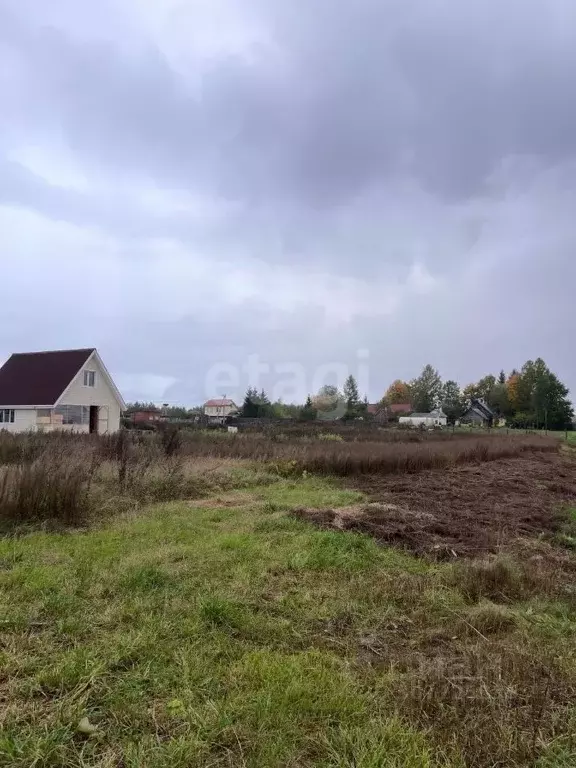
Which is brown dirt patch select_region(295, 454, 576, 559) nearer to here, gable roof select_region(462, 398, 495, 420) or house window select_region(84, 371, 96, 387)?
house window select_region(84, 371, 96, 387)

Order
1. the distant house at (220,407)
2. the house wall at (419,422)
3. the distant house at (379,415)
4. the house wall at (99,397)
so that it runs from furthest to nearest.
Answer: the distant house at (220,407), the distant house at (379,415), the house wall at (419,422), the house wall at (99,397)

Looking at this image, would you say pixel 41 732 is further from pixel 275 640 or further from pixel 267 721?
pixel 275 640

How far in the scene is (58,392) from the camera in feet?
76.3

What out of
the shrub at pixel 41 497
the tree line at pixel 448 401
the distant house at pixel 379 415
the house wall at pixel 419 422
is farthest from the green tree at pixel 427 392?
the shrub at pixel 41 497

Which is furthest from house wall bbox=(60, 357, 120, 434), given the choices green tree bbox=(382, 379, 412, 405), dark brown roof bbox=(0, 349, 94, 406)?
green tree bbox=(382, 379, 412, 405)

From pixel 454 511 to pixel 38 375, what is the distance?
2279 cm

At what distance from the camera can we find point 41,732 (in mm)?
2146

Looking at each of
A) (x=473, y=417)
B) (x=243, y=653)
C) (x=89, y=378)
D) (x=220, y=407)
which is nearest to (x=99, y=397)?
(x=89, y=378)

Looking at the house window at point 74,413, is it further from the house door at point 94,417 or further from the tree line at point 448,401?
the tree line at point 448,401

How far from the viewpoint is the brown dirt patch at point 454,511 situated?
636 cm

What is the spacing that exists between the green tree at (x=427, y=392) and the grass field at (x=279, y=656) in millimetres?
82198

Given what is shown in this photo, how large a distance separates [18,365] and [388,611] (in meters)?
27.3

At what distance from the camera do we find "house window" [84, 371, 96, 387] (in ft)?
81.7

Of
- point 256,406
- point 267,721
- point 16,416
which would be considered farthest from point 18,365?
point 267,721
